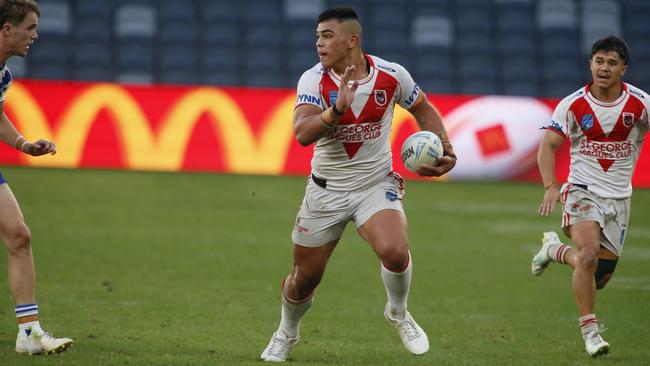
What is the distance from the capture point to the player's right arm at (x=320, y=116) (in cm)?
640

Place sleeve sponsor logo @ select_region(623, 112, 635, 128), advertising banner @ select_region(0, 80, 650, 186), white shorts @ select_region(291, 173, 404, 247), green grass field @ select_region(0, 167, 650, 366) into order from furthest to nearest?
advertising banner @ select_region(0, 80, 650, 186) < sleeve sponsor logo @ select_region(623, 112, 635, 128) < green grass field @ select_region(0, 167, 650, 366) < white shorts @ select_region(291, 173, 404, 247)

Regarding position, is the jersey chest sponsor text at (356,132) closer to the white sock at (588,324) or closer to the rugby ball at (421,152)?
the rugby ball at (421,152)

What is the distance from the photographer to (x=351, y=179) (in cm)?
712

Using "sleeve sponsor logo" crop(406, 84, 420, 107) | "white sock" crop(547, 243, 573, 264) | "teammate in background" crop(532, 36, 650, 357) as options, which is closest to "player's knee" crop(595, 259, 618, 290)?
"teammate in background" crop(532, 36, 650, 357)

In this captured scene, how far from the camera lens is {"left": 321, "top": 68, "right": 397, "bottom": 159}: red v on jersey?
22.9 feet

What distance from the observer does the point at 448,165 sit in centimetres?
702

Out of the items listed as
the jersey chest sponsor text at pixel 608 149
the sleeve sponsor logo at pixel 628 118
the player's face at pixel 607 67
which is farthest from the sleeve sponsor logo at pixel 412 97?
the sleeve sponsor logo at pixel 628 118

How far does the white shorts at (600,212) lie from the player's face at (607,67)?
840mm

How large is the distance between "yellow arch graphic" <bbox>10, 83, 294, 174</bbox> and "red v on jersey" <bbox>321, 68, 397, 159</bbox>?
1276 centimetres

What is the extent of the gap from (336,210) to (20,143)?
224 centimetres

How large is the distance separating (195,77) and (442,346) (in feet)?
56.2

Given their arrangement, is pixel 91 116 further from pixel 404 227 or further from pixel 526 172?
pixel 404 227

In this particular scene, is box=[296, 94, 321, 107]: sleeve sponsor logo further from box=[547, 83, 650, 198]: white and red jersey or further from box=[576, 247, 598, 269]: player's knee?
box=[576, 247, 598, 269]: player's knee

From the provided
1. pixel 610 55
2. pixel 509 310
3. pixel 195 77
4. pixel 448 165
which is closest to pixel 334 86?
pixel 448 165
